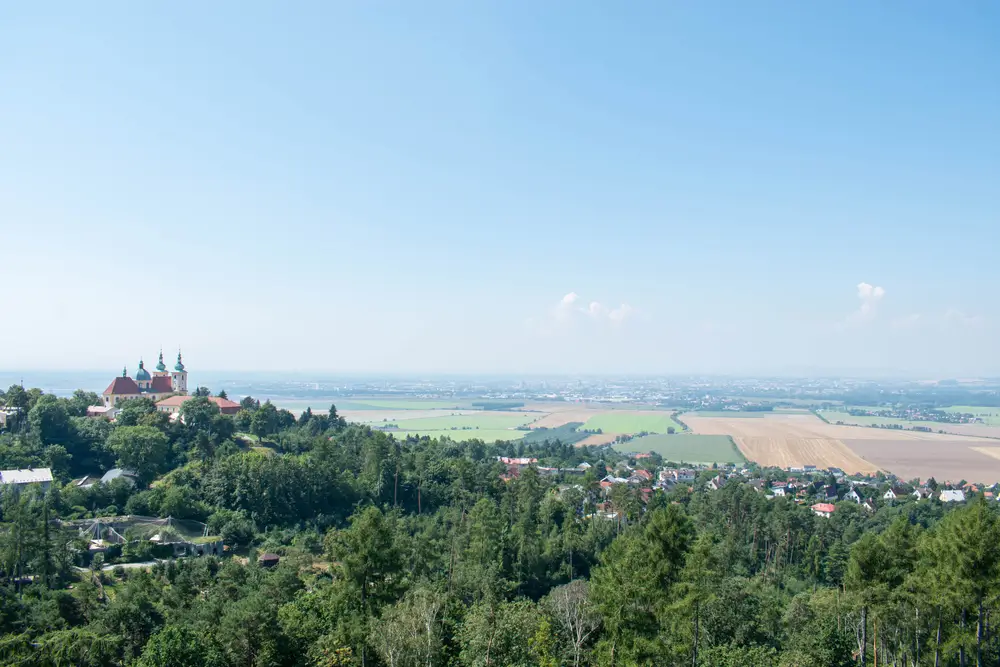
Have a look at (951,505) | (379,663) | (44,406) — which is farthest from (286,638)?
(951,505)

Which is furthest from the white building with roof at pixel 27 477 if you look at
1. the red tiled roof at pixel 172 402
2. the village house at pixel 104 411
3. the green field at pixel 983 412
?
the green field at pixel 983 412

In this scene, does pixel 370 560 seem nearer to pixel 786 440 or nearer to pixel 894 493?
pixel 894 493

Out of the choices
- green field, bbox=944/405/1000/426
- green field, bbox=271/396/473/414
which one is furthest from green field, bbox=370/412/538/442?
green field, bbox=944/405/1000/426

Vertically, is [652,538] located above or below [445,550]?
above

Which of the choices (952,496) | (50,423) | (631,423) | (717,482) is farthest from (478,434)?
(50,423)

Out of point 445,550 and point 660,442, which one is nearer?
point 445,550

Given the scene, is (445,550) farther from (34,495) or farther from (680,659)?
(34,495)

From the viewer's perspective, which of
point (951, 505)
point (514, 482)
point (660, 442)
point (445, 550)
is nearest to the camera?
point (445, 550)
